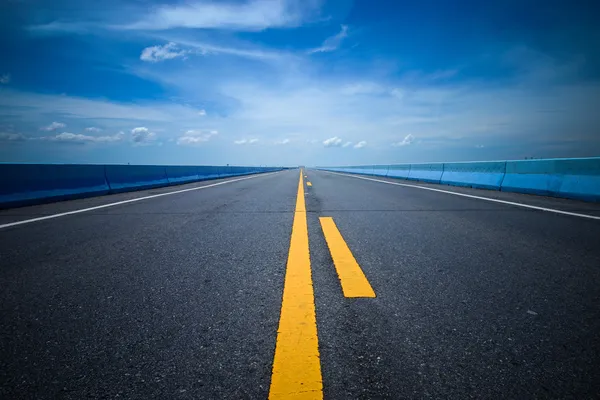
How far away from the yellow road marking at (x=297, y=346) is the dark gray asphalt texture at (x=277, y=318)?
0.05 meters

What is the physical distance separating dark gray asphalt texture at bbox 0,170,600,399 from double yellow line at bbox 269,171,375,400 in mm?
51

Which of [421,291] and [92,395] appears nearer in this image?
[92,395]

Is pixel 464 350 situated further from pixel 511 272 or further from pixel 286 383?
pixel 511 272

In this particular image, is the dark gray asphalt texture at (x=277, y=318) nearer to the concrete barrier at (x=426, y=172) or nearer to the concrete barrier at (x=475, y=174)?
the concrete barrier at (x=475, y=174)

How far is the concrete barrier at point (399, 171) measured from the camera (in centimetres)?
1960

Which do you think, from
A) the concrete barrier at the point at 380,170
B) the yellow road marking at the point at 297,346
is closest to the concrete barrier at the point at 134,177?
the yellow road marking at the point at 297,346

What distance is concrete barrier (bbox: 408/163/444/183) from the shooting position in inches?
570

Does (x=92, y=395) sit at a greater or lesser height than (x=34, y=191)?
lesser

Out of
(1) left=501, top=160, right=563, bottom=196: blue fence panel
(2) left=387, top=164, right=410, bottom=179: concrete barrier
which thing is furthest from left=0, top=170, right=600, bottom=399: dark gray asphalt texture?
(2) left=387, top=164, right=410, bottom=179: concrete barrier

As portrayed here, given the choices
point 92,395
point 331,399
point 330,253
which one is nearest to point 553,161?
point 330,253

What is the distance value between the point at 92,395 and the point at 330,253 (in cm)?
200

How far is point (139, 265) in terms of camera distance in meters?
2.50

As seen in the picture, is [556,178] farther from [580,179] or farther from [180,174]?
[180,174]

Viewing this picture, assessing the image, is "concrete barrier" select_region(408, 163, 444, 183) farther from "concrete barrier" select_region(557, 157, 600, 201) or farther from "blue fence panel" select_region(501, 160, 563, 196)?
"concrete barrier" select_region(557, 157, 600, 201)
